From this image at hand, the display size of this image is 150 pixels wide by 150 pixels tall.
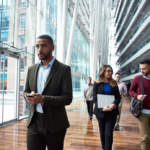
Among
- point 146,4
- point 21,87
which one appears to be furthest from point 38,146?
point 146,4

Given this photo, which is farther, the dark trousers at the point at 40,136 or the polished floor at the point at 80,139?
the polished floor at the point at 80,139

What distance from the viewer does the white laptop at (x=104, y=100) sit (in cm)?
344

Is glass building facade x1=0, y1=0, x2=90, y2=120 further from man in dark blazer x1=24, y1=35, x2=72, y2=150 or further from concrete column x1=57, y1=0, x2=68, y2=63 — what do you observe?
man in dark blazer x1=24, y1=35, x2=72, y2=150

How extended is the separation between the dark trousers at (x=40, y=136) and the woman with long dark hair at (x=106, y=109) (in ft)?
5.63

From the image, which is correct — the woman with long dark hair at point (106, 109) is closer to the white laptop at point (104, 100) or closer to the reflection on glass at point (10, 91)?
the white laptop at point (104, 100)

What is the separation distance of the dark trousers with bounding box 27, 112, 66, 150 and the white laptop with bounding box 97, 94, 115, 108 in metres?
1.76

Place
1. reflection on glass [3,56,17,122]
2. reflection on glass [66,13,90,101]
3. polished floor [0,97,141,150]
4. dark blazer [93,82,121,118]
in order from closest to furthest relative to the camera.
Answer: dark blazer [93,82,121,118] → polished floor [0,97,141,150] → reflection on glass [3,56,17,122] → reflection on glass [66,13,90,101]

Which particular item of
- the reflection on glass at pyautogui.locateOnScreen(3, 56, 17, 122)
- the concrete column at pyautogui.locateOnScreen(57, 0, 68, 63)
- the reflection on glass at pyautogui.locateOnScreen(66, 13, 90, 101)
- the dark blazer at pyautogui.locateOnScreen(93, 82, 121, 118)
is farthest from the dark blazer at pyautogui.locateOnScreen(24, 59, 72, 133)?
the reflection on glass at pyautogui.locateOnScreen(66, 13, 90, 101)

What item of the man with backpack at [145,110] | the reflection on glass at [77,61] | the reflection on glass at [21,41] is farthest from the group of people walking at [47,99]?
the reflection on glass at [77,61]

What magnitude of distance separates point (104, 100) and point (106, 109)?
215 millimetres

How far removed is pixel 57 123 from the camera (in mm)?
1736

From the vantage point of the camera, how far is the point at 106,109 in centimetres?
332

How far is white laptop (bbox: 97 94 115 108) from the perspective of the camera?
3443 millimetres

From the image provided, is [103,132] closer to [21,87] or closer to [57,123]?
[57,123]
